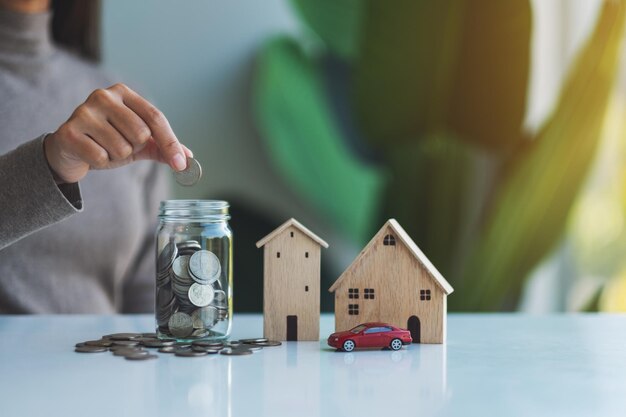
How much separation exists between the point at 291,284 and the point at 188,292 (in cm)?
14

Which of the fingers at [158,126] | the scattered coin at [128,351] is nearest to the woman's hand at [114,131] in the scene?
the fingers at [158,126]

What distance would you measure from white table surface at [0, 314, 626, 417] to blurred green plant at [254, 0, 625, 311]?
4.49 ft

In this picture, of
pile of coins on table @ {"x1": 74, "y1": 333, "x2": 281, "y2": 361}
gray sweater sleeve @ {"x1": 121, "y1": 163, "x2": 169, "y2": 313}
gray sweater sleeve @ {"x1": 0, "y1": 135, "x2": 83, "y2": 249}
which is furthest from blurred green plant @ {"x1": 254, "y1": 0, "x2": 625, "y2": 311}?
pile of coins on table @ {"x1": 74, "y1": 333, "x2": 281, "y2": 361}

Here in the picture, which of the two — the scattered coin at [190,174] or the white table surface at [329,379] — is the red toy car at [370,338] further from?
the scattered coin at [190,174]

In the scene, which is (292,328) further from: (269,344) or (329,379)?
(329,379)

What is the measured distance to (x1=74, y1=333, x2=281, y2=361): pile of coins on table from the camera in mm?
824

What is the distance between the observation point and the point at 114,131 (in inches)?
34.7

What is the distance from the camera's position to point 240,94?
2369mm

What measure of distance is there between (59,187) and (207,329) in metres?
0.28

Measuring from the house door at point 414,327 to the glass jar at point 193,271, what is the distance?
0.21 meters

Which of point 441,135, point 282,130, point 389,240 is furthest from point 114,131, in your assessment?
point 441,135

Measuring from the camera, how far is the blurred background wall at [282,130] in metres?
2.34

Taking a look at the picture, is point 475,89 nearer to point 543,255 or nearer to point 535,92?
point 535,92

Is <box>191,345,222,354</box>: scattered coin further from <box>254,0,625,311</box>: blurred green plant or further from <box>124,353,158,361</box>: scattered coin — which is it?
<box>254,0,625,311</box>: blurred green plant
